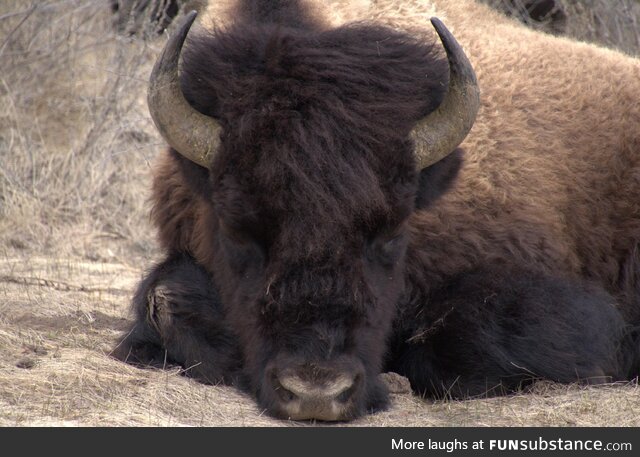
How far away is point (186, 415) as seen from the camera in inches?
192

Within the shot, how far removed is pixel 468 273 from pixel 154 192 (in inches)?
83.6

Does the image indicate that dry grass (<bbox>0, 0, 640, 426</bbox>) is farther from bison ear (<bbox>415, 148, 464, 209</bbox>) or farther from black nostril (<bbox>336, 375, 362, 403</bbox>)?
bison ear (<bbox>415, 148, 464, 209</bbox>)

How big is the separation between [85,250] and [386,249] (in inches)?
202

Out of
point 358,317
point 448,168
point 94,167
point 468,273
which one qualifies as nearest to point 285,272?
point 358,317

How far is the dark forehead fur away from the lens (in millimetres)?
4828

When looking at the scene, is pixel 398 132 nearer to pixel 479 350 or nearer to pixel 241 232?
pixel 241 232

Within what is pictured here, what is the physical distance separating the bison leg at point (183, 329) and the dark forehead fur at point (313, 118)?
103cm

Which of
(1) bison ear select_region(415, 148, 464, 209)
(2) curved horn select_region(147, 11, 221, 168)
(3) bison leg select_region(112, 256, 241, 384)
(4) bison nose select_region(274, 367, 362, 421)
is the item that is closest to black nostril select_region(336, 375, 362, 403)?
(4) bison nose select_region(274, 367, 362, 421)

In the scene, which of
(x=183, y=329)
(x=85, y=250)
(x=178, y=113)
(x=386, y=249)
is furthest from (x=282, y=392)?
(x=85, y=250)

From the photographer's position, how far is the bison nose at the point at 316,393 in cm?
450

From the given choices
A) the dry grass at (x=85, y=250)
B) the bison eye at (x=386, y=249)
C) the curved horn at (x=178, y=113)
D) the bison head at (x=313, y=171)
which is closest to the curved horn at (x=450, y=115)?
the bison head at (x=313, y=171)

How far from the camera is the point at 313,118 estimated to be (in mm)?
4941

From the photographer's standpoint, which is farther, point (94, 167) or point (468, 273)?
point (94, 167)

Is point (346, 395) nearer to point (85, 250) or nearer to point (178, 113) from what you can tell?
point (178, 113)
